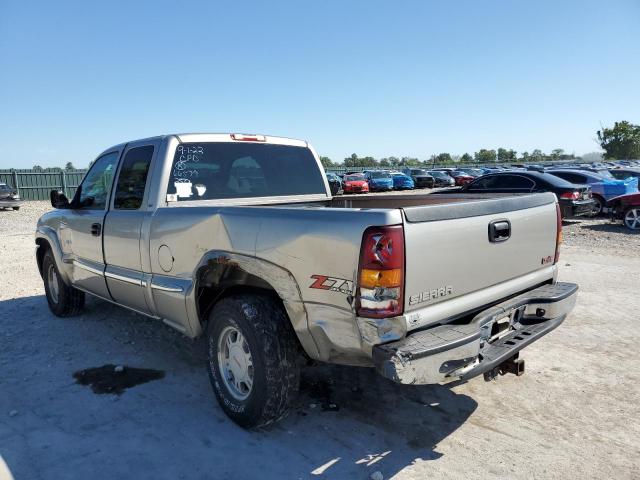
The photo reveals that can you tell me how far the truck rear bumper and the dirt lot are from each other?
0.64 m

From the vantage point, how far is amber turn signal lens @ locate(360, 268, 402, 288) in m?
2.42

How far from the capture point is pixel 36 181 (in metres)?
29.8

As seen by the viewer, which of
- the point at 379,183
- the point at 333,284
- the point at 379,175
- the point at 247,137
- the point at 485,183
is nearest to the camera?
the point at 333,284

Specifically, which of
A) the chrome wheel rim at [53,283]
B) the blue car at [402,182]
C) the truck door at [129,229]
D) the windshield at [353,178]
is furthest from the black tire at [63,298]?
the blue car at [402,182]

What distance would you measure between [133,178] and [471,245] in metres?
3.01

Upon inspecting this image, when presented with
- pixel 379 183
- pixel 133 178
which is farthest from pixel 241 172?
pixel 379 183

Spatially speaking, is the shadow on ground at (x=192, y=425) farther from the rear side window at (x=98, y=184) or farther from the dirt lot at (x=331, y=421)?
the rear side window at (x=98, y=184)

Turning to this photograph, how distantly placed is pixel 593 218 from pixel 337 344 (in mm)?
15347

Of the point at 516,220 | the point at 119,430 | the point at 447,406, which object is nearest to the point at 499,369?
the point at 447,406

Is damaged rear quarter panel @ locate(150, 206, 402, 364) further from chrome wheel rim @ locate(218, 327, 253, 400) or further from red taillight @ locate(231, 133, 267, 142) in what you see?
red taillight @ locate(231, 133, 267, 142)

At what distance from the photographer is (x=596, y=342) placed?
4.68m

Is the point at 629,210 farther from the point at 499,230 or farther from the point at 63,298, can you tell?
the point at 63,298

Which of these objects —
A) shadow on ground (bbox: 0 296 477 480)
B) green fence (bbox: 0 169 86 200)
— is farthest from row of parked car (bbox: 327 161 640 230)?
green fence (bbox: 0 169 86 200)

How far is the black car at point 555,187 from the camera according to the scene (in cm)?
1329
